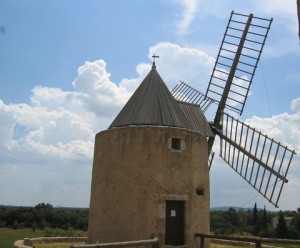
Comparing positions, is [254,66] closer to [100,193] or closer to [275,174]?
[275,174]

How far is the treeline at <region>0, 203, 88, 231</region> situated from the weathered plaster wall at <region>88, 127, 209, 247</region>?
40104 millimetres

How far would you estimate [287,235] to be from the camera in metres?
39.3

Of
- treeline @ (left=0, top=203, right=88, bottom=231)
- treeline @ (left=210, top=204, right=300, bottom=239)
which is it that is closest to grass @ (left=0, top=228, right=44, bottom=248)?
treeline @ (left=0, top=203, right=88, bottom=231)

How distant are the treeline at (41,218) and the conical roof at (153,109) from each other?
129 ft

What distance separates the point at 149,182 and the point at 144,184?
6.4 inches

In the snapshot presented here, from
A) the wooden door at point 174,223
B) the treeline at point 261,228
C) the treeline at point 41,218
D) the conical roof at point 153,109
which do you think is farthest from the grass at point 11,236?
the wooden door at point 174,223

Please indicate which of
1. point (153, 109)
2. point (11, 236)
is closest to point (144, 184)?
point (153, 109)

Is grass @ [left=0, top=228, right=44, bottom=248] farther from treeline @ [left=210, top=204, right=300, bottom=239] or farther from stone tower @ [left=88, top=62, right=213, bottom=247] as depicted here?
stone tower @ [left=88, top=62, right=213, bottom=247]

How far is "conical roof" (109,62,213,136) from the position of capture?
13742mm

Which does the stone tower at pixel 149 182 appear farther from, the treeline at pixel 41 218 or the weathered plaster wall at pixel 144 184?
the treeline at pixel 41 218

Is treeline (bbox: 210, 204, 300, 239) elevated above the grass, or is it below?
above

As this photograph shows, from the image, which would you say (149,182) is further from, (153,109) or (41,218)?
(41,218)

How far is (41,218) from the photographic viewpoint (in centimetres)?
5762

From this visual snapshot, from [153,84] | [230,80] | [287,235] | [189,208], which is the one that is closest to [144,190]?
[189,208]
